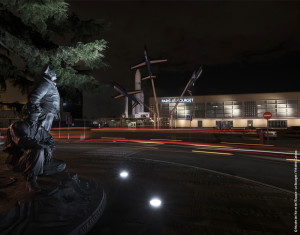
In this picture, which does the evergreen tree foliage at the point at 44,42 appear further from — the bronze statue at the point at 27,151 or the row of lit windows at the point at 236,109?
the row of lit windows at the point at 236,109

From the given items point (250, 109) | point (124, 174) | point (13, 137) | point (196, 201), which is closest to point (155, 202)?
point (196, 201)

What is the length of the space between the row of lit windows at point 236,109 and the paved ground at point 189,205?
45.0 m

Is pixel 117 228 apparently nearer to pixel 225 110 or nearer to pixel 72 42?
pixel 72 42

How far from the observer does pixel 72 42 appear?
756 cm

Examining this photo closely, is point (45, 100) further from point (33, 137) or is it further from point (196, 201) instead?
point (196, 201)

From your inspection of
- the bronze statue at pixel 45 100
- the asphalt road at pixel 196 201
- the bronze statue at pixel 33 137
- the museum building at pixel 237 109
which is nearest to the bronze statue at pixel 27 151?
the bronze statue at pixel 33 137

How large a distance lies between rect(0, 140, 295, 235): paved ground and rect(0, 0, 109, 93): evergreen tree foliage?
3956 millimetres

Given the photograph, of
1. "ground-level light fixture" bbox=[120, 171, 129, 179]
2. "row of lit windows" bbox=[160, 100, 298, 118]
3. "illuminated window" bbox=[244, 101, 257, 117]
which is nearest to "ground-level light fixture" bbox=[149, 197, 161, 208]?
"ground-level light fixture" bbox=[120, 171, 129, 179]

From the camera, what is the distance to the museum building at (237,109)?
4338 cm

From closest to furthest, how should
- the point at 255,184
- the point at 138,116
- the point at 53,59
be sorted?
1. the point at 255,184
2. the point at 53,59
3. the point at 138,116

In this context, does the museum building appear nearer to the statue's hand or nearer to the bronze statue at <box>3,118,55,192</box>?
the bronze statue at <box>3,118,55,192</box>

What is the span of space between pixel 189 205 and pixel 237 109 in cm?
4842

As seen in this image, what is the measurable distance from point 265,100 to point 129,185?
4954cm

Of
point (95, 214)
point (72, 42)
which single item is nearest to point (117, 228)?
point (95, 214)
